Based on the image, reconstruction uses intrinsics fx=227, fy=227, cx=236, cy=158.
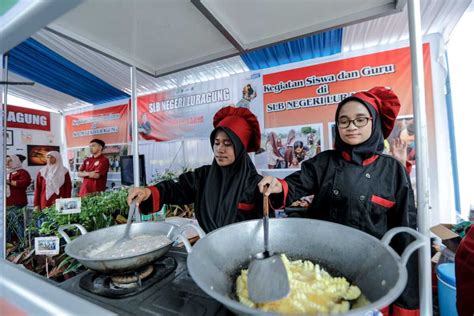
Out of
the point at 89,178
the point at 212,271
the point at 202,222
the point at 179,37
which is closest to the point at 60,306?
the point at 212,271

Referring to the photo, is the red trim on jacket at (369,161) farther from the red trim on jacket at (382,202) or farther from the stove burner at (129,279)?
the stove burner at (129,279)

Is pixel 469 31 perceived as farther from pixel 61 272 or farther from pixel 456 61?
pixel 61 272

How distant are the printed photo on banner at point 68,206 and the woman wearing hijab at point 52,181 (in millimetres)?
884

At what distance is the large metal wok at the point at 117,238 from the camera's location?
0.58 metres

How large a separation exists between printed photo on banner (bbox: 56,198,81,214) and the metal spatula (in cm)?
111

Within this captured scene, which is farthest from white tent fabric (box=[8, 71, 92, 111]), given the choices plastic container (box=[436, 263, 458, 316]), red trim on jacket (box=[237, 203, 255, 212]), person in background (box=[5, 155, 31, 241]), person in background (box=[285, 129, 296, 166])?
plastic container (box=[436, 263, 458, 316])

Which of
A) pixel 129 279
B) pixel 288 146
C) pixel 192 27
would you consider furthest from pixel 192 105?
pixel 129 279

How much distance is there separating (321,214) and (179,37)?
3.73ft

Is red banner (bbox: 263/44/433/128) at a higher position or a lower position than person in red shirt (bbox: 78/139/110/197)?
higher

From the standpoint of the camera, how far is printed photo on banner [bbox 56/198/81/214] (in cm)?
117

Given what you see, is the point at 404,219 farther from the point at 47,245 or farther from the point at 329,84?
the point at 329,84

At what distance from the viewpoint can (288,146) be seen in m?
2.54

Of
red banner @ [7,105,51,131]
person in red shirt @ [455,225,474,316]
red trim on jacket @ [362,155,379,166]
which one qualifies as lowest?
person in red shirt @ [455,225,474,316]

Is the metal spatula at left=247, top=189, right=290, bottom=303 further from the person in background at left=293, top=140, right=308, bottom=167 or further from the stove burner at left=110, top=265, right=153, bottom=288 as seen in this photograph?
the person in background at left=293, top=140, right=308, bottom=167
